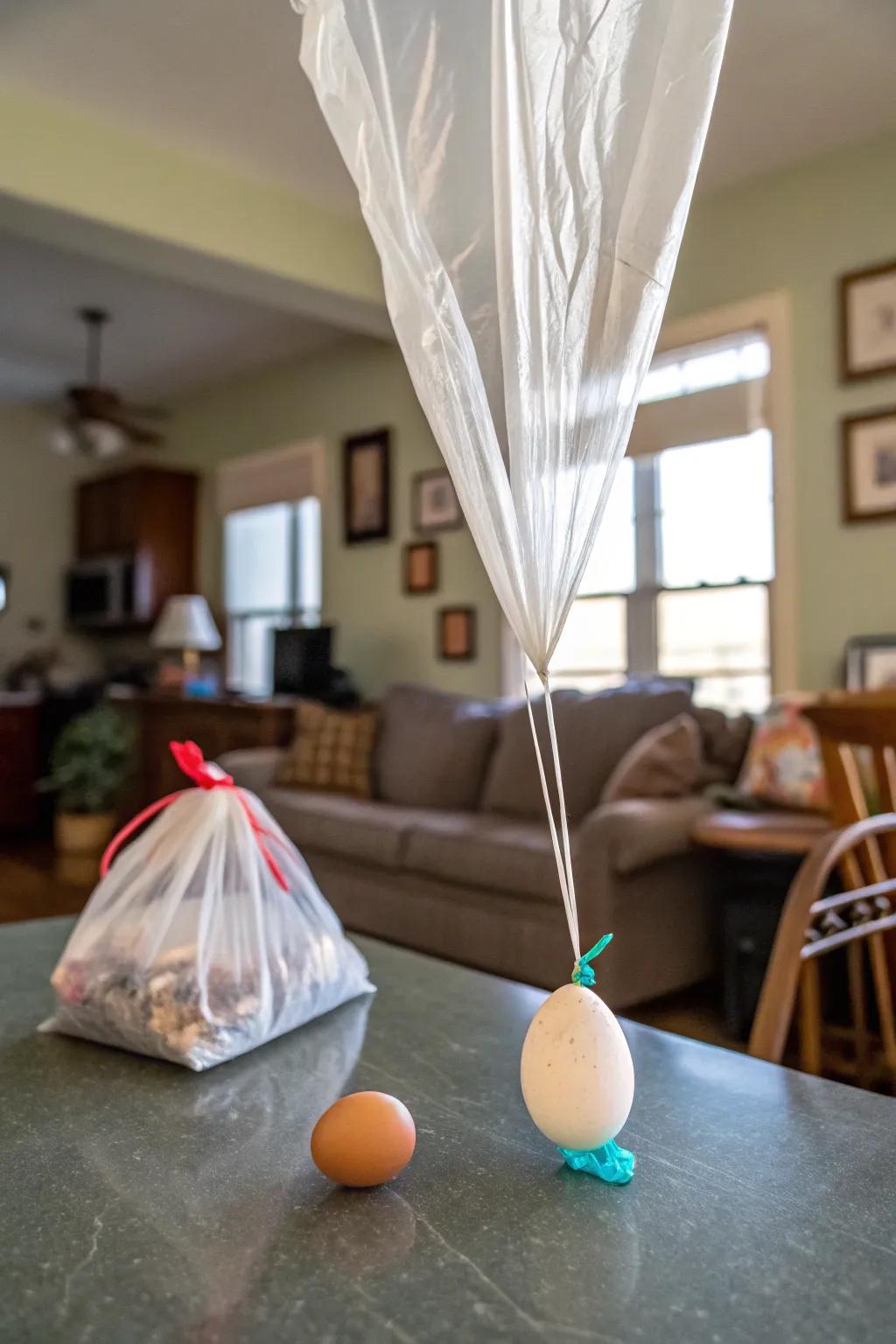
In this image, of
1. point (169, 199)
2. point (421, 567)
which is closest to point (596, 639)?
point (421, 567)

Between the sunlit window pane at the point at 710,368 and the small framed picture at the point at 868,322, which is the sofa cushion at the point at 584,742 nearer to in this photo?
the sunlit window pane at the point at 710,368

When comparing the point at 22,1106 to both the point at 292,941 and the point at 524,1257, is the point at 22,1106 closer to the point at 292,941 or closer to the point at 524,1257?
the point at 292,941

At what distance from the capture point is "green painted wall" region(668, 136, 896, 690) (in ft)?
11.5

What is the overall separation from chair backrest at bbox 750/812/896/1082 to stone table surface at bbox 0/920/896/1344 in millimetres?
86

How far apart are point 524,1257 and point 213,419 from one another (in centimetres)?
653

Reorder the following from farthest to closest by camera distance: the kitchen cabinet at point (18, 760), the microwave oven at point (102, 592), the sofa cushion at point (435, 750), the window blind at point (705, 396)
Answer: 1. the microwave oven at point (102, 592)
2. the kitchen cabinet at point (18, 760)
3. the sofa cushion at point (435, 750)
4. the window blind at point (705, 396)

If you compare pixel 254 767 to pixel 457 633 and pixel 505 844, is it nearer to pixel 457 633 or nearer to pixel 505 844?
pixel 457 633

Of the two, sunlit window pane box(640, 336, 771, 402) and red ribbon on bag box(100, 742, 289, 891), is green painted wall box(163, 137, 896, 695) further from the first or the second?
red ribbon on bag box(100, 742, 289, 891)

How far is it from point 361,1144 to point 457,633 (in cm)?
435

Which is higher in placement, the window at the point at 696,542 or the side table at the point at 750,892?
the window at the point at 696,542

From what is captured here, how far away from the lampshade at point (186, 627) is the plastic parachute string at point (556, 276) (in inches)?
210

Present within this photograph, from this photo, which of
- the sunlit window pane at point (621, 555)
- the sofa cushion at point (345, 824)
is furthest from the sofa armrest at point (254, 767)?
the sunlit window pane at point (621, 555)

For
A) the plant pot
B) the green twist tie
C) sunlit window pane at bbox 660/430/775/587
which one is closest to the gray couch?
sunlit window pane at bbox 660/430/775/587

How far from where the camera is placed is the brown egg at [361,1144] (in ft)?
2.15
